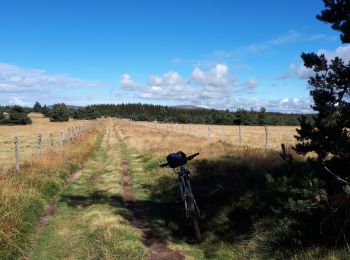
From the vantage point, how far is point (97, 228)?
8375mm

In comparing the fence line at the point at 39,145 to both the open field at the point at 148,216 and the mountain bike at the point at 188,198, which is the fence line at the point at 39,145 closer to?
the open field at the point at 148,216

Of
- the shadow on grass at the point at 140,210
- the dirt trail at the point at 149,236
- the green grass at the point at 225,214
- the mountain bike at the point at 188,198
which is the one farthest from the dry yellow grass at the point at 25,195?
the mountain bike at the point at 188,198

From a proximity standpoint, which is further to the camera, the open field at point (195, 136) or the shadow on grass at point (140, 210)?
the open field at point (195, 136)

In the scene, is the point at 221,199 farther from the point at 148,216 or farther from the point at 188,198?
the point at 188,198

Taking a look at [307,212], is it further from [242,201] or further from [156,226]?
[156,226]

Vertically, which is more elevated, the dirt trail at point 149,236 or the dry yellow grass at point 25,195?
the dry yellow grass at point 25,195

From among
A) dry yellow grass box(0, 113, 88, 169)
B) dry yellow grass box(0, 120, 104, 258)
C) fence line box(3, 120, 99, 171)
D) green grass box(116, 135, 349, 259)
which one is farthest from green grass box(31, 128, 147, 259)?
dry yellow grass box(0, 113, 88, 169)

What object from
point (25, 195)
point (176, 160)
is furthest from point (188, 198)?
point (25, 195)

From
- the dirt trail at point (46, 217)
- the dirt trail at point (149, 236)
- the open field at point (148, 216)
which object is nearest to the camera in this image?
the open field at point (148, 216)

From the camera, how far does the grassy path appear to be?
7.19 meters

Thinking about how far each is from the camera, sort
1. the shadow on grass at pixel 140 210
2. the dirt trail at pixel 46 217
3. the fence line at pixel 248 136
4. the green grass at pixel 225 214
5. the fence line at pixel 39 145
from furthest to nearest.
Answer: the fence line at pixel 248 136 → the fence line at pixel 39 145 → the shadow on grass at pixel 140 210 → the dirt trail at pixel 46 217 → the green grass at pixel 225 214

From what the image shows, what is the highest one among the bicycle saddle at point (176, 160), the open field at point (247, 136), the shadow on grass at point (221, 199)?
the bicycle saddle at point (176, 160)

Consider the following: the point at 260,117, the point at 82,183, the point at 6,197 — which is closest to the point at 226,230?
the point at 6,197

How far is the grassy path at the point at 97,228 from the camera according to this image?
7.19 metres
